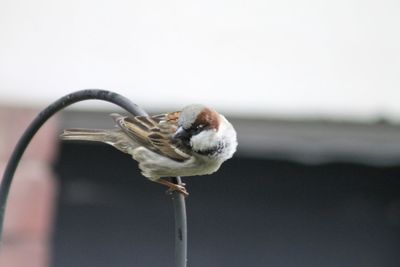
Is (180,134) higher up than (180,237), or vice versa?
(180,134)

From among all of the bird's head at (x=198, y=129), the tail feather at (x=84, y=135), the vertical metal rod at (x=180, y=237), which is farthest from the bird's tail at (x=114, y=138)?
the vertical metal rod at (x=180, y=237)

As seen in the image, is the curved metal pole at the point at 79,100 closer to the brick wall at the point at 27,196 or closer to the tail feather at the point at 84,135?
the tail feather at the point at 84,135

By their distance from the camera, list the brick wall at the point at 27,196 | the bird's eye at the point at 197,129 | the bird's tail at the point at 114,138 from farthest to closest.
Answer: the brick wall at the point at 27,196 → the bird's tail at the point at 114,138 → the bird's eye at the point at 197,129

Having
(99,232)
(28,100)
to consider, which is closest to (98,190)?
(99,232)

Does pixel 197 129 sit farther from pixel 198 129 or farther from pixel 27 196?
pixel 27 196

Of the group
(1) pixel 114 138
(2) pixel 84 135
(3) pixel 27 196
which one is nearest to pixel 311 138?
(3) pixel 27 196

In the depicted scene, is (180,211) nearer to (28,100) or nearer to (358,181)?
(28,100)

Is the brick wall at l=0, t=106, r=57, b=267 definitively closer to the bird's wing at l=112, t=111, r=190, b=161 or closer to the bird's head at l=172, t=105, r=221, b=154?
the bird's wing at l=112, t=111, r=190, b=161
